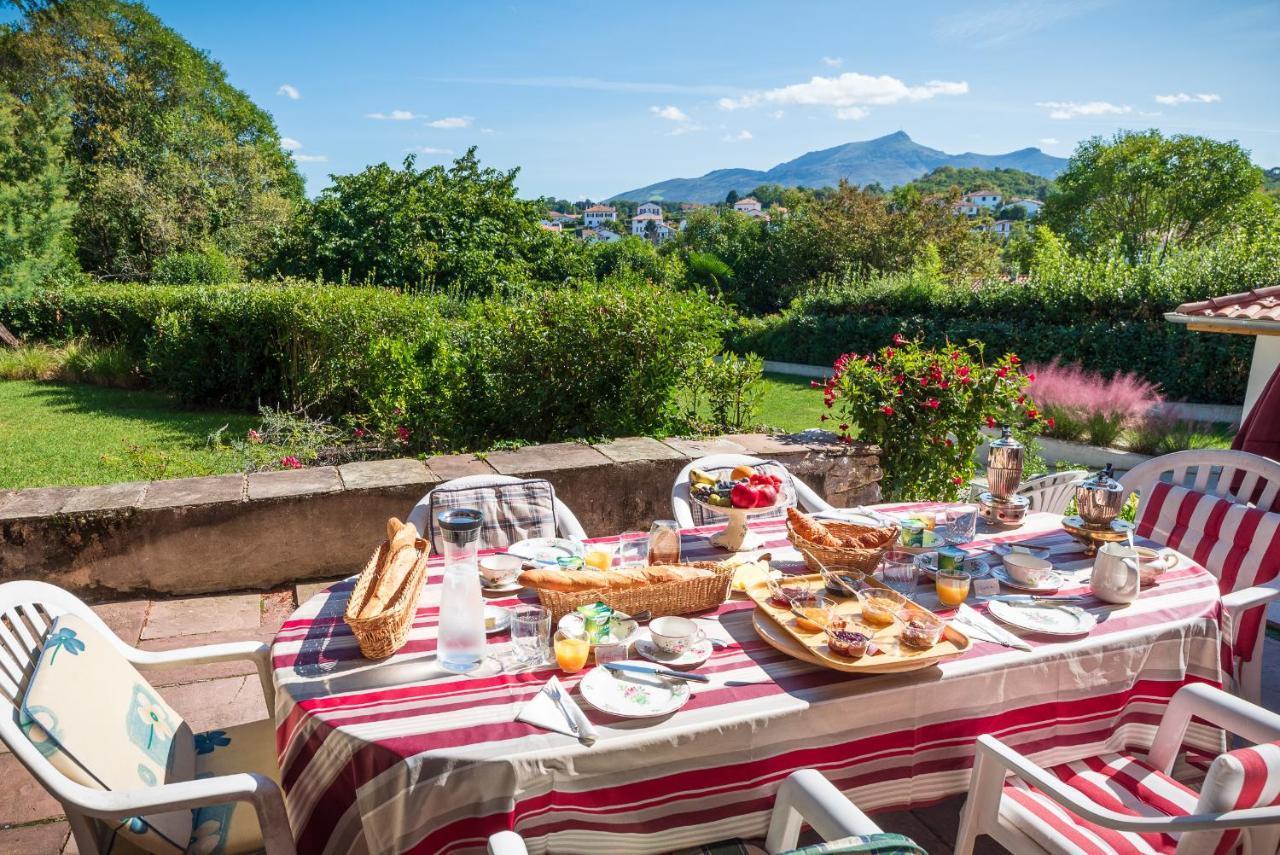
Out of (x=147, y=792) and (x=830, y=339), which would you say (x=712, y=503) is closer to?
(x=147, y=792)

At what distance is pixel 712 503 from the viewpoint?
91.0 inches

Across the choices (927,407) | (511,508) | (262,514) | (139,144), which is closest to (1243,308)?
(927,407)

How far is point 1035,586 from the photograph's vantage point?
2205mm

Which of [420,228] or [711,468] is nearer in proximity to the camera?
[711,468]

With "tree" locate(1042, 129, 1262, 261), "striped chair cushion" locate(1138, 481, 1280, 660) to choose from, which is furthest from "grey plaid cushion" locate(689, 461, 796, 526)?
"tree" locate(1042, 129, 1262, 261)

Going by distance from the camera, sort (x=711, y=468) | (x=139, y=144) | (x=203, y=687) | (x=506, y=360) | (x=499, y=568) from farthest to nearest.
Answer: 1. (x=139, y=144)
2. (x=506, y=360)
3. (x=711, y=468)
4. (x=203, y=687)
5. (x=499, y=568)

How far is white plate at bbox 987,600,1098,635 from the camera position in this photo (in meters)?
1.92

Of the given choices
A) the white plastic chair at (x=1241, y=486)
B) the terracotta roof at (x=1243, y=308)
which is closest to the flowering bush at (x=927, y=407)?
the white plastic chair at (x=1241, y=486)

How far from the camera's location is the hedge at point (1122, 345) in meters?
11.1

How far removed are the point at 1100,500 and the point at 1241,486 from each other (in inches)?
39.8

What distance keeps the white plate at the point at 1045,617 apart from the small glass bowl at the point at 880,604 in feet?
0.87

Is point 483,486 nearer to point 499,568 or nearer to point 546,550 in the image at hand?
point 546,550

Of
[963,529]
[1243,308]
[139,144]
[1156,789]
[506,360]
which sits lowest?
[1156,789]

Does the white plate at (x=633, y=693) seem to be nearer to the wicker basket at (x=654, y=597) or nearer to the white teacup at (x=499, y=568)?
the wicker basket at (x=654, y=597)
